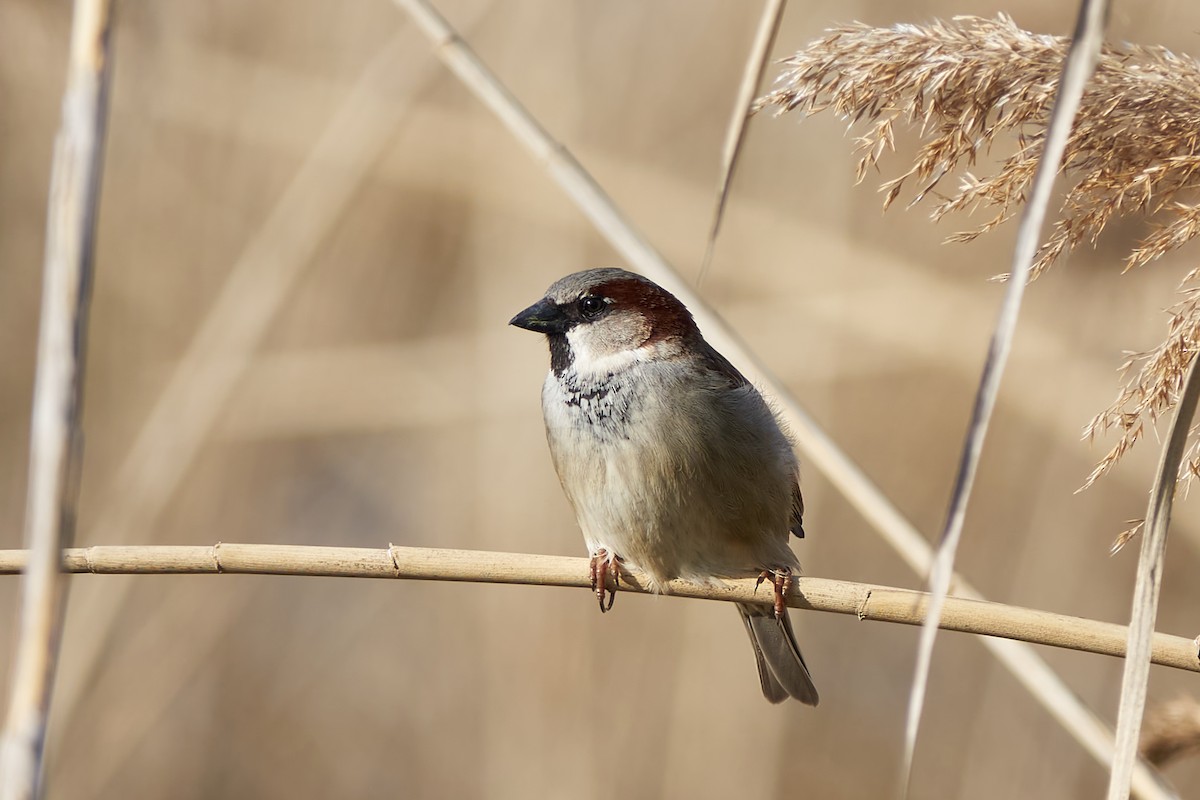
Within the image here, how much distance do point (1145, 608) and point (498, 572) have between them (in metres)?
0.78

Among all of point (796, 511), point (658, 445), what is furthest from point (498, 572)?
point (796, 511)

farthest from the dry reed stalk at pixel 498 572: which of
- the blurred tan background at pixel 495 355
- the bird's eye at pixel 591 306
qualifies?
the blurred tan background at pixel 495 355

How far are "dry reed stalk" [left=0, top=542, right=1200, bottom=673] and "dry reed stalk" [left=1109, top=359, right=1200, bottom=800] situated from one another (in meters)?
0.22

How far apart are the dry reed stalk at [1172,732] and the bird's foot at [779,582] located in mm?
533

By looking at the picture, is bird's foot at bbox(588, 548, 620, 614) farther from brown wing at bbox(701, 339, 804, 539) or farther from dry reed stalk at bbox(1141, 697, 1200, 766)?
dry reed stalk at bbox(1141, 697, 1200, 766)

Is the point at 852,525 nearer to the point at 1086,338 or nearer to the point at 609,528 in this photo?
the point at 1086,338

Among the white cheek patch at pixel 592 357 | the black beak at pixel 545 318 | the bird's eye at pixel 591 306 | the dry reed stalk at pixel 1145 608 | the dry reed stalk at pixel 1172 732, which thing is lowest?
the dry reed stalk at pixel 1172 732

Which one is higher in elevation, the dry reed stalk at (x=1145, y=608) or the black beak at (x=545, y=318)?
the black beak at (x=545, y=318)

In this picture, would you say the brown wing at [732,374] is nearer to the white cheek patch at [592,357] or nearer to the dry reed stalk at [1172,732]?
the white cheek patch at [592,357]

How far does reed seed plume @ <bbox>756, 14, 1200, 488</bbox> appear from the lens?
1.28 meters

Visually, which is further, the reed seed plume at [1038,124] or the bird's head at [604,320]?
the bird's head at [604,320]

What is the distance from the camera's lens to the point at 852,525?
4.04m

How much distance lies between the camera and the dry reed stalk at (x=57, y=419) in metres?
Result: 0.92

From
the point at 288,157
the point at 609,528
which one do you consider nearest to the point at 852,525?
the point at 609,528
